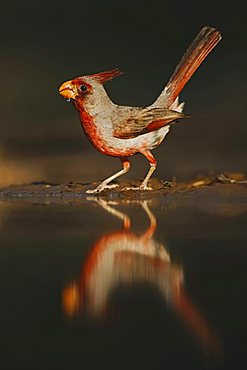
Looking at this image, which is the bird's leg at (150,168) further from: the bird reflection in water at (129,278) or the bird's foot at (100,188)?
the bird reflection in water at (129,278)

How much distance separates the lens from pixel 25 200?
1.76m

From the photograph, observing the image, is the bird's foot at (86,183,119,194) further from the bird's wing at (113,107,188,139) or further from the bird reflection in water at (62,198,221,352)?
the bird reflection in water at (62,198,221,352)

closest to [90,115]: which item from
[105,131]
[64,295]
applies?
[105,131]

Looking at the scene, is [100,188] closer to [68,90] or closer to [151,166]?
[151,166]

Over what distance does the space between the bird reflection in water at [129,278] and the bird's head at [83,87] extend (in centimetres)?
53

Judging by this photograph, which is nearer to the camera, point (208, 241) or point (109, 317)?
point (109, 317)

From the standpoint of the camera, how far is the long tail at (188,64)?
1.80 meters

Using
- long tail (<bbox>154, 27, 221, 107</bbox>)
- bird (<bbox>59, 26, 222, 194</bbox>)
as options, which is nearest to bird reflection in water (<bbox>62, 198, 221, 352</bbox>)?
bird (<bbox>59, 26, 222, 194</bbox>)

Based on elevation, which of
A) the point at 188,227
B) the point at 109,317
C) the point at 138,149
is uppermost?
the point at 138,149

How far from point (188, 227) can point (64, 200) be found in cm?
48

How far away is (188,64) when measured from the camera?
1.81m

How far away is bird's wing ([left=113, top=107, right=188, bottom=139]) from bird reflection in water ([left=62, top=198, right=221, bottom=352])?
0.49 m

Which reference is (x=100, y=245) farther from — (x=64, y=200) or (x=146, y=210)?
(x=64, y=200)

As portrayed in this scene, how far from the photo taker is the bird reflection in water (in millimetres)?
797
